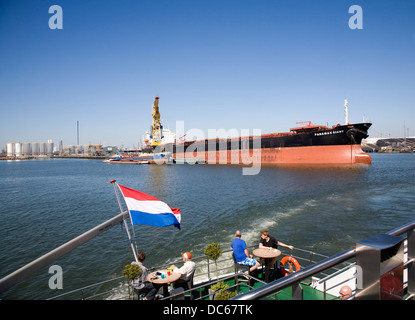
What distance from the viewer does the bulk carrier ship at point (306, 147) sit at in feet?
155

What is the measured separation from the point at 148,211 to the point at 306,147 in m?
50.3

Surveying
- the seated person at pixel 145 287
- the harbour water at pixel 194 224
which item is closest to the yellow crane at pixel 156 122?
the harbour water at pixel 194 224

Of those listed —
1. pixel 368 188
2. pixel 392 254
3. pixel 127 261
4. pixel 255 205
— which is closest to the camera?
pixel 392 254

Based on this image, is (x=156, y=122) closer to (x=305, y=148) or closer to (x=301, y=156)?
(x=301, y=156)

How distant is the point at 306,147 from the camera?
51875 millimetres

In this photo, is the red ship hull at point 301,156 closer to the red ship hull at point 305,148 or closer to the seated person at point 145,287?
the red ship hull at point 305,148

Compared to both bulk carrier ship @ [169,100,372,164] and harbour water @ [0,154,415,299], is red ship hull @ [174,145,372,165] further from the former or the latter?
harbour water @ [0,154,415,299]

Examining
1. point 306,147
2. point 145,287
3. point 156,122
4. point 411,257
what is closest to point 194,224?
point 145,287

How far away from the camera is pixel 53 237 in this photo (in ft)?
48.4

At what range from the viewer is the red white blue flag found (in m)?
6.71
